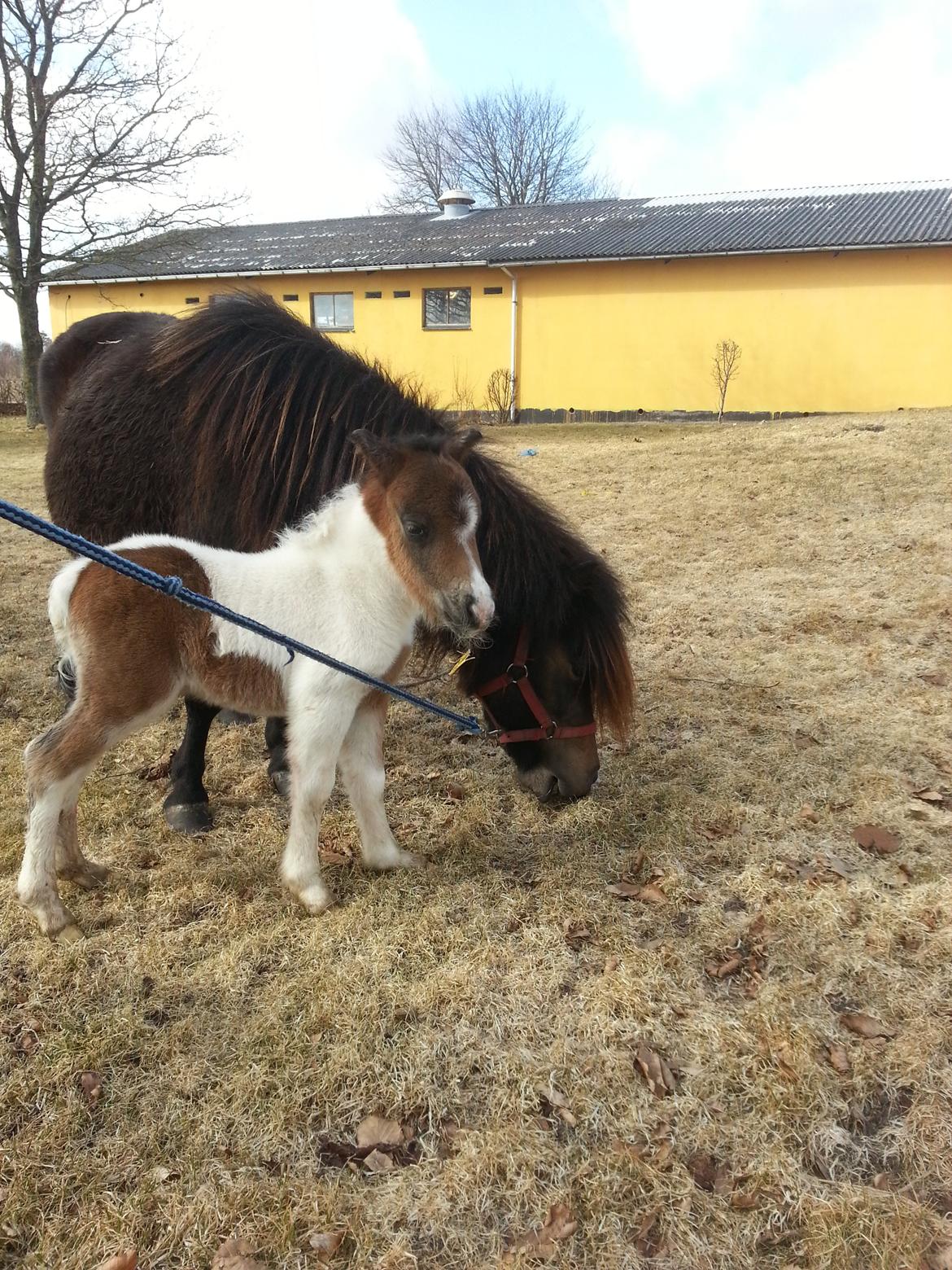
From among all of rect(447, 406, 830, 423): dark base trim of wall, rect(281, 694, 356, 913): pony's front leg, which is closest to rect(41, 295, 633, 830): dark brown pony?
rect(281, 694, 356, 913): pony's front leg

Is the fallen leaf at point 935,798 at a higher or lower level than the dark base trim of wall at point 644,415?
lower

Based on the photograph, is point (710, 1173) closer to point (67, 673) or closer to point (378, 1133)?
point (378, 1133)

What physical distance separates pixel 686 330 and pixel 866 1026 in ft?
67.1

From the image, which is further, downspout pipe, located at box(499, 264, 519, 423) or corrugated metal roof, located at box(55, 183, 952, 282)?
downspout pipe, located at box(499, 264, 519, 423)

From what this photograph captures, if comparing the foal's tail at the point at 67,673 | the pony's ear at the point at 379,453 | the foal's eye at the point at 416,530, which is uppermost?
the pony's ear at the point at 379,453

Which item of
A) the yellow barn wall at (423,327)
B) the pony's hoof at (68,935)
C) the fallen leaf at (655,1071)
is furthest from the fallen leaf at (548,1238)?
the yellow barn wall at (423,327)

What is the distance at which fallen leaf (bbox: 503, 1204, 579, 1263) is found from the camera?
6.26ft

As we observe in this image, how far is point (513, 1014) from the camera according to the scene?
263 centimetres

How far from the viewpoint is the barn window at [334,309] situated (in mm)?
23027

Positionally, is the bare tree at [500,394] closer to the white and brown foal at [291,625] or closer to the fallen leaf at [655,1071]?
the white and brown foal at [291,625]

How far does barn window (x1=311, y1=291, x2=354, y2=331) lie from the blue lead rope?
72.5 ft

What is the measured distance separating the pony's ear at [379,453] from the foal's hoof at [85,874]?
2.02m

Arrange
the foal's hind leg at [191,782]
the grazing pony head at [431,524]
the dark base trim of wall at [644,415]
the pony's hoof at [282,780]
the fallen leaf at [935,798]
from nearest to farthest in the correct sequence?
the grazing pony head at [431,524], the foal's hind leg at [191,782], the fallen leaf at [935,798], the pony's hoof at [282,780], the dark base trim of wall at [644,415]

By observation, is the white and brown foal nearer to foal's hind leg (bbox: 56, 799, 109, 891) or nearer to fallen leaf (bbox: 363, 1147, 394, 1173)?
foal's hind leg (bbox: 56, 799, 109, 891)
